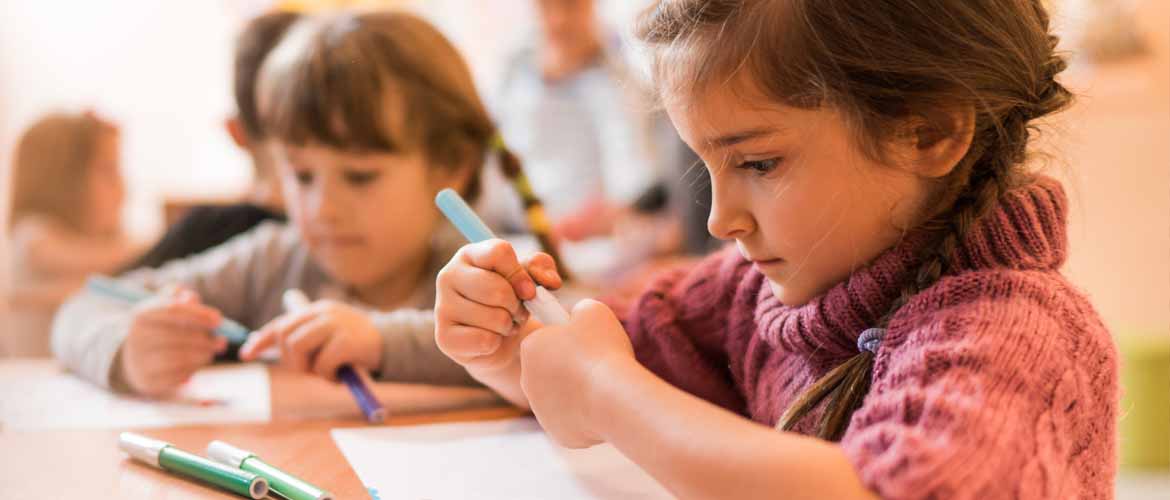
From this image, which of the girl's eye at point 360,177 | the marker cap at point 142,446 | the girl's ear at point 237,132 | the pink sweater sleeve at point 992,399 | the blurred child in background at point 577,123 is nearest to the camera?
the pink sweater sleeve at point 992,399

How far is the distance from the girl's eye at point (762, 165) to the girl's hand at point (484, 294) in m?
0.13

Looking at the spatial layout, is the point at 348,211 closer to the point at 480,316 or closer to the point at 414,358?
the point at 414,358

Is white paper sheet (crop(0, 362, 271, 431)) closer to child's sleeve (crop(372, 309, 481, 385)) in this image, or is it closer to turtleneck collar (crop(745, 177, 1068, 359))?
child's sleeve (crop(372, 309, 481, 385))

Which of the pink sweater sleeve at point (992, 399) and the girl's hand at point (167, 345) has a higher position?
the pink sweater sleeve at point (992, 399)

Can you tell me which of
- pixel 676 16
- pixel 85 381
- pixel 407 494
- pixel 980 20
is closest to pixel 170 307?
pixel 85 381

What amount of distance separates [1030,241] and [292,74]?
701 mm

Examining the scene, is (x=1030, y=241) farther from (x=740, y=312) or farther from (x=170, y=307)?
(x=170, y=307)

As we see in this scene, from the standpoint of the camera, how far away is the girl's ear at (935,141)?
0.54 metres

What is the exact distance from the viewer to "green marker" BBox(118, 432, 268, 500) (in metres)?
0.56

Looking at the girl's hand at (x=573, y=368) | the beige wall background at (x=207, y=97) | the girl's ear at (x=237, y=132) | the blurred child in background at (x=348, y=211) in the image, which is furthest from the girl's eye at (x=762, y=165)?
the beige wall background at (x=207, y=97)

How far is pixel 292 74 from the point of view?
100 centimetres

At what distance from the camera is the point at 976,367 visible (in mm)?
454

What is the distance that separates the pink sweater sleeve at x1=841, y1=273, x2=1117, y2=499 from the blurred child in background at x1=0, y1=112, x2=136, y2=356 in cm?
126

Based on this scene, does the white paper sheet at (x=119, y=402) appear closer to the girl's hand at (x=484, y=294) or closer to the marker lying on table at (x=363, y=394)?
the marker lying on table at (x=363, y=394)
